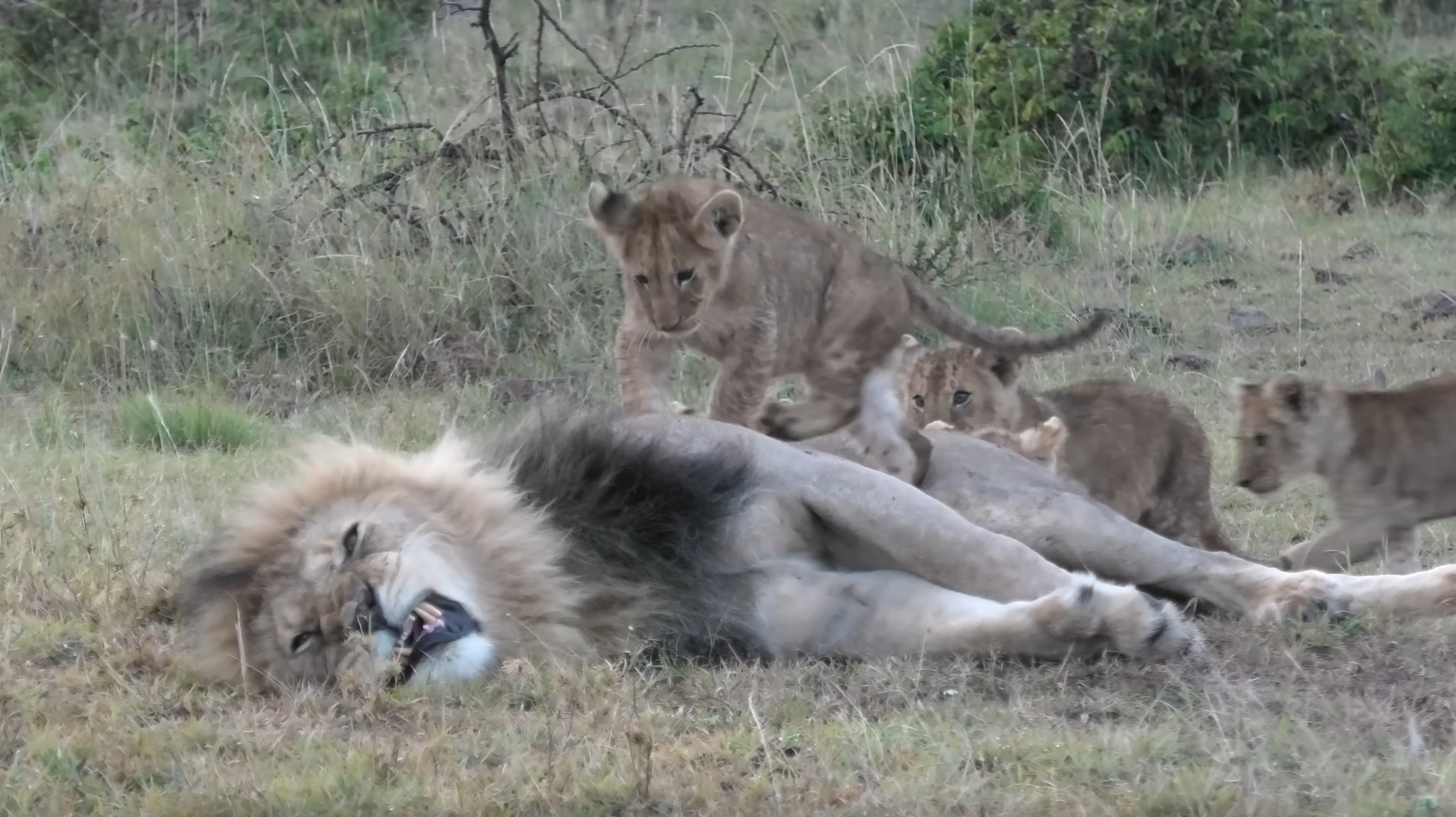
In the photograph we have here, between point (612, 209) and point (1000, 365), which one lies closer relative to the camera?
point (612, 209)

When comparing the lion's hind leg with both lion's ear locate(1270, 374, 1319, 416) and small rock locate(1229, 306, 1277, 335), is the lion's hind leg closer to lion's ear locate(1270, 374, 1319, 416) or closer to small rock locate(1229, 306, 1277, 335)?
lion's ear locate(1270, 374, 1319, 416)

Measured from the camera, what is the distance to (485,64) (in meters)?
9.12

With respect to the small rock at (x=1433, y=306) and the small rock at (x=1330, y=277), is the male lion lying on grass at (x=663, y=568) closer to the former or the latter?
the small rock at (x=1433, y=306)

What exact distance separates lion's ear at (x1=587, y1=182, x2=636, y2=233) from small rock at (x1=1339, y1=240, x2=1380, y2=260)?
4649mm

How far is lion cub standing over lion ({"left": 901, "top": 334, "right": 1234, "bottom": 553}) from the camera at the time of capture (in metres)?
4.71

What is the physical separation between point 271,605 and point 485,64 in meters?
5.99

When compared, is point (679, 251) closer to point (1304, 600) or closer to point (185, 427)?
point (1304, 600)

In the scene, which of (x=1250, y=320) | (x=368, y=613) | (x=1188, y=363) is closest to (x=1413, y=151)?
(x=1250, y=320)

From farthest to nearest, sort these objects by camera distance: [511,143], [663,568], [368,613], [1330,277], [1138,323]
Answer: [1330,277], [511,143], [1138,323], [663,568], [368,613]

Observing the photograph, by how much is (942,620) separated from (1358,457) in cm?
158

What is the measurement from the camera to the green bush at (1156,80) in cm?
995

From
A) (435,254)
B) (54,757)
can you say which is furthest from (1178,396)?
(54,757)

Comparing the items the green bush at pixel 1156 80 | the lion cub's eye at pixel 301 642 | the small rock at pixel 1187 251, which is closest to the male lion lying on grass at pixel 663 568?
the lion cub's eye at pixel 301 642

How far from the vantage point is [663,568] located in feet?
12.3
